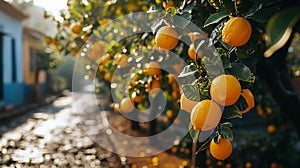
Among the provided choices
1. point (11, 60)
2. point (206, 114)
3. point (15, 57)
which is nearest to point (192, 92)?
point (206, 114)

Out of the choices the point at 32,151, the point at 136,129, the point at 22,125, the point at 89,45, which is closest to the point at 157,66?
the point at 89,45

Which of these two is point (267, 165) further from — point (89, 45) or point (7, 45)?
point (7, 45)

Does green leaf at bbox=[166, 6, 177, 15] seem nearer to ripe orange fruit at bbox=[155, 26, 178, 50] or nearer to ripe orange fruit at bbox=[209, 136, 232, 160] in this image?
ripe orange fruit at bbox=[155, 26, 178, 50]

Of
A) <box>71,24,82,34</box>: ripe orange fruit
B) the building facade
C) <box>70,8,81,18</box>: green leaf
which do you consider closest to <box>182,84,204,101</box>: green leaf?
<box>71,24,82,34</box>: ripe orange fruit

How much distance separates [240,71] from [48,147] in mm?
4275

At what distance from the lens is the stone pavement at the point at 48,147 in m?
3.93

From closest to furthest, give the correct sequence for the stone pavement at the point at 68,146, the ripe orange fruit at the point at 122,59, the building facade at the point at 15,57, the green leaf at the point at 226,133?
the green leaf at the point at 226,133 < the ripe orange fruit at the point at 122,59 < the stone pavement at the point at 68,146 < the building facade at the point at 15,57

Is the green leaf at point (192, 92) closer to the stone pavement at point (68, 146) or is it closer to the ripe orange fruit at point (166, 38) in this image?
the ripe orange fruit at point (166, 38)

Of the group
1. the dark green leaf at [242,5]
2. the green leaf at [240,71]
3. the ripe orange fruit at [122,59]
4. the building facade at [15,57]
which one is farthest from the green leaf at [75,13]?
the building facade at [15,57]

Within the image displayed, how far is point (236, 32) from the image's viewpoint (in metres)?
1.03

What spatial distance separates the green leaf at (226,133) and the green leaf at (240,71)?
185 millimetres

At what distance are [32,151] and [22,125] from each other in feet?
9.32

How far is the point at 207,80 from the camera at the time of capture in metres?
1.10

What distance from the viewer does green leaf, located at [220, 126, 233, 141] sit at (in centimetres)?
109
